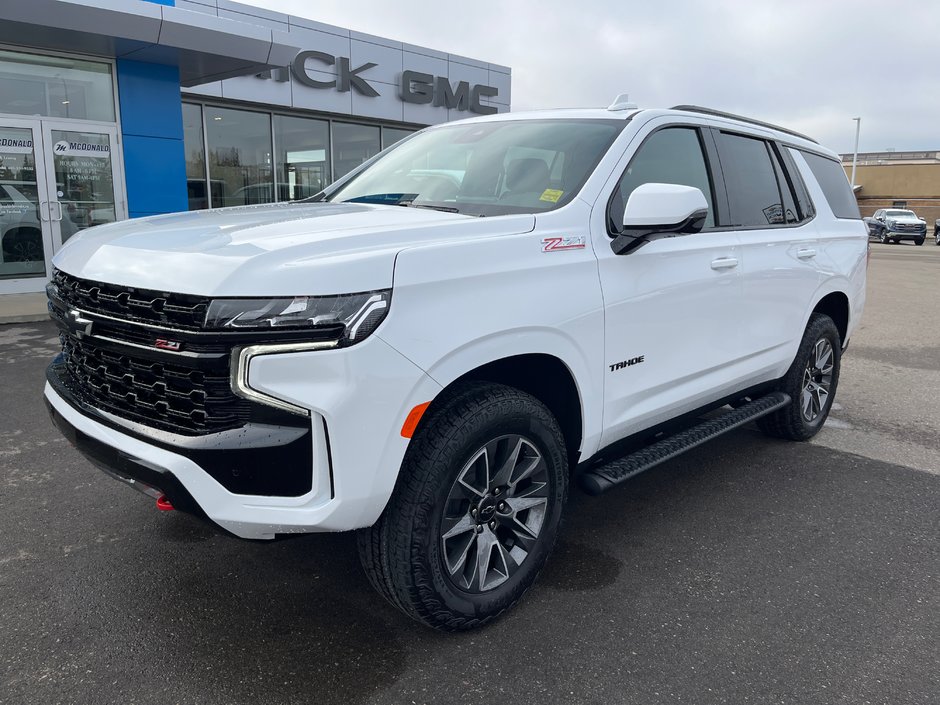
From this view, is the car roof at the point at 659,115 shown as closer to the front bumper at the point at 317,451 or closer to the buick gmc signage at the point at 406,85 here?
the front bumper at the point at 317,451

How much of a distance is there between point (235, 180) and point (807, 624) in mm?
14536

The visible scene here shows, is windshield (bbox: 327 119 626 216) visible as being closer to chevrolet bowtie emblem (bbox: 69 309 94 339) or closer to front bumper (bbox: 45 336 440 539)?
front bumper (bbox: 45 336 440 539)

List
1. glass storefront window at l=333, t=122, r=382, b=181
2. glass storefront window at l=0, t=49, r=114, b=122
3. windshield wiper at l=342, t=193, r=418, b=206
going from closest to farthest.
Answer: windshield wiper at l=342, t=193, r=418, b=206 → glass storefront window at l=0, t=49, r=114, b=122 → glass storefront window at l=333, t=122, r=382, b=181

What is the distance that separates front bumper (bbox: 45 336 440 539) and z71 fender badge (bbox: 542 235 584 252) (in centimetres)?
77

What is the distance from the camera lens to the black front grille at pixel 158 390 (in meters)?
2.16

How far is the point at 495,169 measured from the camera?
11.0ft

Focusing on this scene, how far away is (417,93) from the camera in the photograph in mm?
17359

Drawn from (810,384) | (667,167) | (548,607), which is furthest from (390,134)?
(548,607)

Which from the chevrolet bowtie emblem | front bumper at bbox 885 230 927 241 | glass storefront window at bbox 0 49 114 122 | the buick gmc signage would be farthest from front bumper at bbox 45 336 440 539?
front bumper at bbox 885 230 927 241

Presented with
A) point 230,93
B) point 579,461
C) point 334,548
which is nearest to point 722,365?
point 579,461

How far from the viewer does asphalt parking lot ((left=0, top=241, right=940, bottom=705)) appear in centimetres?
238

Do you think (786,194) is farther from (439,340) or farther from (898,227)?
(898,227)

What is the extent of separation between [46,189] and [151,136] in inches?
67.5

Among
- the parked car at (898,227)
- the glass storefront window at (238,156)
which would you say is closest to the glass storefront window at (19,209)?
the glass storefront window at (238,156)
